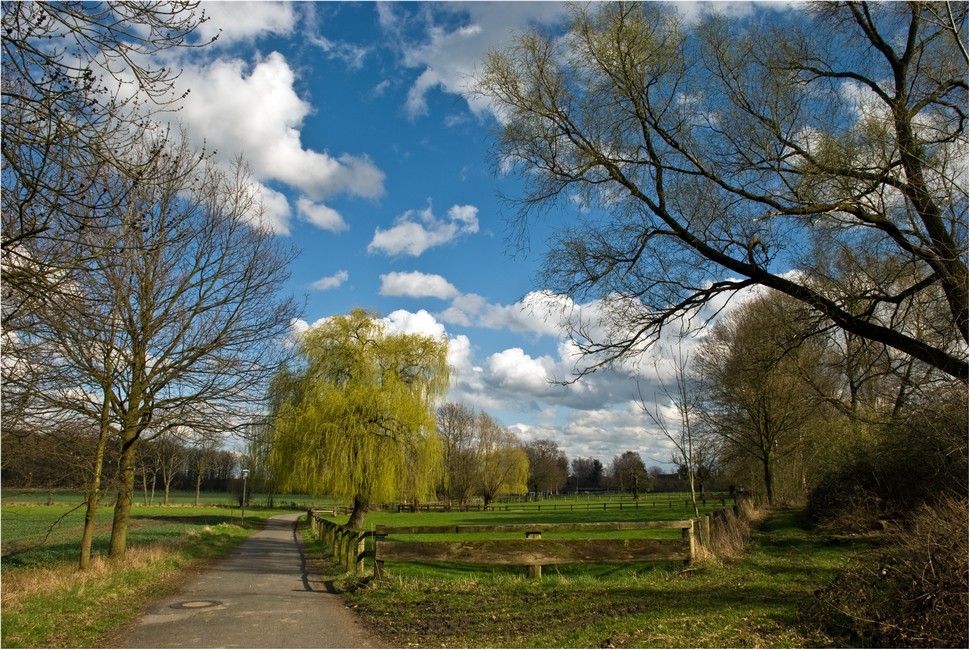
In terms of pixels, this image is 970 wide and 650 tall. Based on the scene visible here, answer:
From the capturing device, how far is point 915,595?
5645 millimetres

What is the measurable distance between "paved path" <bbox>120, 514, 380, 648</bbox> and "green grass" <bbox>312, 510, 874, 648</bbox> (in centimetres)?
43

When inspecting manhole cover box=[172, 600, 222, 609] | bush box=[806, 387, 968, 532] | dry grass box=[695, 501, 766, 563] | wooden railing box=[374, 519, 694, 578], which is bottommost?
manhole cover box=[172, 600, 222, 609]

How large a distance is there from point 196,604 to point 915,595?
8.67 metres

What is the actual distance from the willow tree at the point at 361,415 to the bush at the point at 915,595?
1848cm

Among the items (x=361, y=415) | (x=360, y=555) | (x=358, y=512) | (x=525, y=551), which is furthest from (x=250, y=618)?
(x=358, y=512)

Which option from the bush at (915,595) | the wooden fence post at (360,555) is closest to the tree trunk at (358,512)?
the wooden fence post at (360,555)

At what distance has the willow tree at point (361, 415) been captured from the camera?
891 inches

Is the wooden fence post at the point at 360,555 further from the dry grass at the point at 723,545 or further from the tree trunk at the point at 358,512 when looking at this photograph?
the tree trunk at the point at 358,512

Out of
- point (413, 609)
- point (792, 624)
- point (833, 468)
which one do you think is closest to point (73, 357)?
point (413, 609)

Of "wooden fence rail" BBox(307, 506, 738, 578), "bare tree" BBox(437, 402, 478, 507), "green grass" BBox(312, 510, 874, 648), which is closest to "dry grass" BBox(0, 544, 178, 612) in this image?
"green grass" BBox(312, 510, 874, 648)

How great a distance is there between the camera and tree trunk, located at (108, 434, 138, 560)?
1236cm

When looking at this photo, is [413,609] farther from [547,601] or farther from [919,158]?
[919,158]

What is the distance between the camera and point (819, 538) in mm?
16078

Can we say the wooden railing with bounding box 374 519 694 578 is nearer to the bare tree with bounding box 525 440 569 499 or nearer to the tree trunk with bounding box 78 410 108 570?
the tree trunk with bounding box 78 410 108 570
